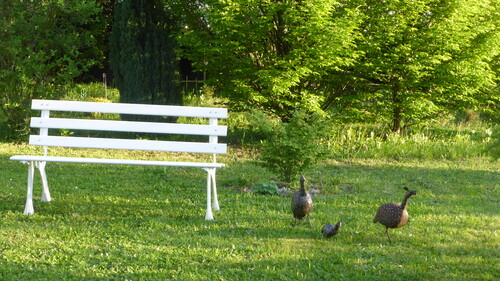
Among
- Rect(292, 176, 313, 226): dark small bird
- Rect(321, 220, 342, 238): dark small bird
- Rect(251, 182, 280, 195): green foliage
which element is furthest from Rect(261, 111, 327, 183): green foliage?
Rect(321, 220, 342, 238): dark small bird

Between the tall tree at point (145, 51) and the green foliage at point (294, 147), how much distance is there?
4.01m

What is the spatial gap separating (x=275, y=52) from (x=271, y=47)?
55 cm

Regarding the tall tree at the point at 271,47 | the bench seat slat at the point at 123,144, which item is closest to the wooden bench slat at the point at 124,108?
the bench seat slat at the point at 123,144

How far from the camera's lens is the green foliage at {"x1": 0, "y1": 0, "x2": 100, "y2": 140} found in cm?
877

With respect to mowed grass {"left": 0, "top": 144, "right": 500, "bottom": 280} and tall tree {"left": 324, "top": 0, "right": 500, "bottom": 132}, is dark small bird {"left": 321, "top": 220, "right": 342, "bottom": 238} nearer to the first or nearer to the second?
mowed grass {"left": 0, "top": 144, "right": 500, "bottom": 280}

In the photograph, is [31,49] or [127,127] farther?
[31,49]

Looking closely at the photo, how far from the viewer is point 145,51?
9.88 metres

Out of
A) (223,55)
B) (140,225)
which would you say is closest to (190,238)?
(140,225)

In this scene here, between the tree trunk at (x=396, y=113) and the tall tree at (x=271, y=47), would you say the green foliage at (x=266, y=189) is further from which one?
the tree trunk at (x=396, y=113)

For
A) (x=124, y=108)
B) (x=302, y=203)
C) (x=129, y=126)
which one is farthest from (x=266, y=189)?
(x=124, y=108)

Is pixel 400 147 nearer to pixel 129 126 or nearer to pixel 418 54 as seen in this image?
pixel 418 54

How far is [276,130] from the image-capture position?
255 inches

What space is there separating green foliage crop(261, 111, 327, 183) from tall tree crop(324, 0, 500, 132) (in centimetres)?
320

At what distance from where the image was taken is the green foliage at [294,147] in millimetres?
6258
